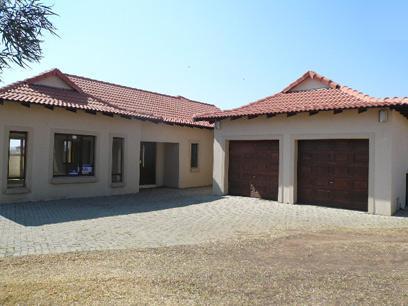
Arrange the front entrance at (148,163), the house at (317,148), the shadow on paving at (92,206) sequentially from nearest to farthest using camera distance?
1. the shadow on paving at (92,206)
2. the house at (317,148)
3. the front entrance at (148,163)

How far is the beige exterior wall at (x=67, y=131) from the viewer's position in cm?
1284

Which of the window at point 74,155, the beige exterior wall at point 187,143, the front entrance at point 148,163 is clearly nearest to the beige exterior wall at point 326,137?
the beige exterior wall at point 187,143

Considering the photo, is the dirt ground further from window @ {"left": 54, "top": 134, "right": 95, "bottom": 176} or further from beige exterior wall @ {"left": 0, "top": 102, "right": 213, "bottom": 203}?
window @ {"left": 54, "top": 134, "right": 95, "bottom": 176}

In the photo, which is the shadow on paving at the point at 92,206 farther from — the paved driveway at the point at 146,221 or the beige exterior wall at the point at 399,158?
the beige exterior wall at the point at 399,158

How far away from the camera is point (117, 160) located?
16359 millimetres

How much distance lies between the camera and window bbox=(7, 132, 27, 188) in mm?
13070

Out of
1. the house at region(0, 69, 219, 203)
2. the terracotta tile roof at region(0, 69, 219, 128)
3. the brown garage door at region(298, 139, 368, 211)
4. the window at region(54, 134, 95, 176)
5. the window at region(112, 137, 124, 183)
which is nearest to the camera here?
the brown garage door at region(298, 139, 368, 211)

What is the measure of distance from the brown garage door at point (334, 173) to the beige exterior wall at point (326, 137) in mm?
327

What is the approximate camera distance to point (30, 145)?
13.2 meters

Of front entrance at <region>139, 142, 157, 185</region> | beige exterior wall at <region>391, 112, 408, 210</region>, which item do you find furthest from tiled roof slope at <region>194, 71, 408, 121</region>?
front entrance at <region>139, 142, 157, 185</region>

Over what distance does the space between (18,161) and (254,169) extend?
9.02 metres

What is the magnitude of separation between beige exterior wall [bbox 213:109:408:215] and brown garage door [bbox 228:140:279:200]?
320mm

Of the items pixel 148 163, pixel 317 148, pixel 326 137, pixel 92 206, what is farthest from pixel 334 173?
pixel 148 163

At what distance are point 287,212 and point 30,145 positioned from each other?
30.1 ft
